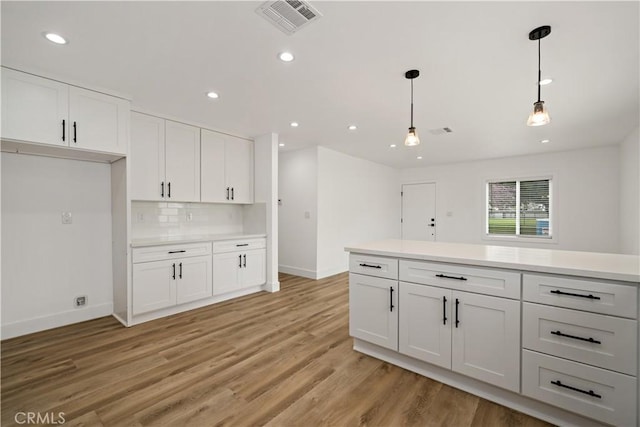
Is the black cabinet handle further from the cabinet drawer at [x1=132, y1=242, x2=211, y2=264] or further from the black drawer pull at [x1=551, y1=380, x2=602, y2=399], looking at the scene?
the cabinet drawer at [x1=132, y1=242, x2=211, y2=264]

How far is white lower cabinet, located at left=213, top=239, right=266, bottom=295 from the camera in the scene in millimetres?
3895

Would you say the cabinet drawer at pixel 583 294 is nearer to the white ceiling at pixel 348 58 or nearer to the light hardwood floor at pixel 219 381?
the light hardwood floor at pixel 219 381

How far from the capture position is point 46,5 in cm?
173

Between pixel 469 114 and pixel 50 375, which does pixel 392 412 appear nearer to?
pixel 50 375

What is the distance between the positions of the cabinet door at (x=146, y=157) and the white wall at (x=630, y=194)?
22.6 feet

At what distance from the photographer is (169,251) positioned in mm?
3402

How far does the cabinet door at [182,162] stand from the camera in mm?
3719

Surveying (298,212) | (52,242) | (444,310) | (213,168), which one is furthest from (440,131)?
(52,242)

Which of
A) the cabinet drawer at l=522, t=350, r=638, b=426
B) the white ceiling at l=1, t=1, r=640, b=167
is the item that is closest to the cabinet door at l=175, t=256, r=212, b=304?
the white ceiling at l=1, t=1, r=640, b=167

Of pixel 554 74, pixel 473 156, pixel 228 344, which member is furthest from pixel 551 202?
pixel 228 344

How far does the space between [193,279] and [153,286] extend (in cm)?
47

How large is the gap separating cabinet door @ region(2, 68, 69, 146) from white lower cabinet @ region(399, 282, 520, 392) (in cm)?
349

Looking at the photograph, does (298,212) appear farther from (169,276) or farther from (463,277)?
(463,277)

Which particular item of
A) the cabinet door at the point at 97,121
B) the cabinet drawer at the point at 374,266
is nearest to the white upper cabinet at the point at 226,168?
the cabinet door at the point at 97,121
